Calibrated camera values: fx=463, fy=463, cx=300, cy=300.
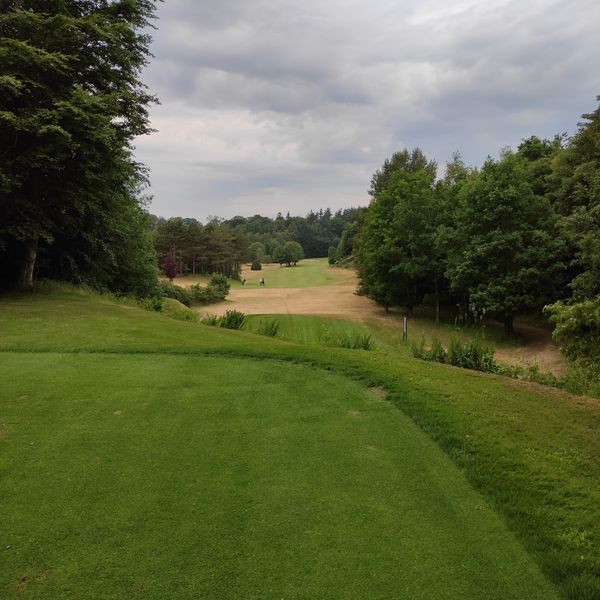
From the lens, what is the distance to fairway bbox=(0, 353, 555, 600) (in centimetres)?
332

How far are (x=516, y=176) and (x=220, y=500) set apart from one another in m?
27.4

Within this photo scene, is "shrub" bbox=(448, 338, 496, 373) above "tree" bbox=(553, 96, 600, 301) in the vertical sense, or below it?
below

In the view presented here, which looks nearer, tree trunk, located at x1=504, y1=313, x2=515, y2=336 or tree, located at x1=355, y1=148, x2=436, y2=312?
tree trunk, located at x1=504, y1=313, x2=515, y2=336

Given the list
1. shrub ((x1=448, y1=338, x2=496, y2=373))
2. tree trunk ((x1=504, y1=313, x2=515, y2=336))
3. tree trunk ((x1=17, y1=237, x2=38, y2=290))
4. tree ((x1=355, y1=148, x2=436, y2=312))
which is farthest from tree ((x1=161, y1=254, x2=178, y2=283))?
shrub ((x1=448, y1=338, x2=496, y2=373))

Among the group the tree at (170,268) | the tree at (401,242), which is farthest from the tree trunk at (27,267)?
the tree at (170,268)

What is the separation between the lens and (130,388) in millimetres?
7188

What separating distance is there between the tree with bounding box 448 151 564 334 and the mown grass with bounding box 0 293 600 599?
61.2ft

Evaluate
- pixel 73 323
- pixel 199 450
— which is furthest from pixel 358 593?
pixel 73 323

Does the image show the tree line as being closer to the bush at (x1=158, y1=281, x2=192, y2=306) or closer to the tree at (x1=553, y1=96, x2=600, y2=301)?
the tree at (x1=553, y1=96, x2=600, y2=301)

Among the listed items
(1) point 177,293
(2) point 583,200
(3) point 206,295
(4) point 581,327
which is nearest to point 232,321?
(4) point 581,327

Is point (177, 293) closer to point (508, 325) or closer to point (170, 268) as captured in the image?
point (170, 268)

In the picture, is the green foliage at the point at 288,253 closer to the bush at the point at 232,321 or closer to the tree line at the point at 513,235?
the tree line at the point at 513,235

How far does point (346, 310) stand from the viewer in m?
36.0

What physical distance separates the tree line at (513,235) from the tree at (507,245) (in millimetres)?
54
